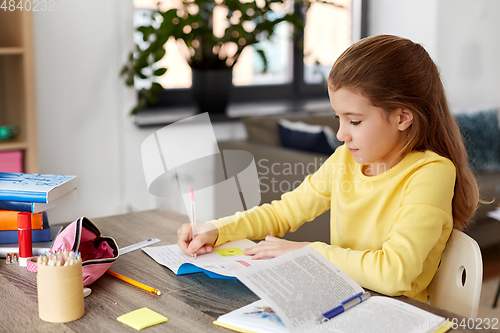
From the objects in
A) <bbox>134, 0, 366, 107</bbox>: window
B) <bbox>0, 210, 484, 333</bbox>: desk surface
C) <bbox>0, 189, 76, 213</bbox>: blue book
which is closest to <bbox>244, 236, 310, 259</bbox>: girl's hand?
<bbox>0, 210, 484, 333</bbox>: desk surface

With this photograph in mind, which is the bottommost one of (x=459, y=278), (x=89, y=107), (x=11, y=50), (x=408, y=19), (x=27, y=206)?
(x=459, y=278)

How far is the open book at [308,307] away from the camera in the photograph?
0.74 metres

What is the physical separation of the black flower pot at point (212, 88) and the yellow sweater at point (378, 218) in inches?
60.6

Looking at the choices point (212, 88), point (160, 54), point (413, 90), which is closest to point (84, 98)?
point (160, 54)

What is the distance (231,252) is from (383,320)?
15.5 inches

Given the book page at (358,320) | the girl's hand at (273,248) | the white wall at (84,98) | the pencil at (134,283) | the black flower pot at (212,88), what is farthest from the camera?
the black flower pot at (212,88)

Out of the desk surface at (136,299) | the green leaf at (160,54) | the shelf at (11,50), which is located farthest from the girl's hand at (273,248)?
the green leaf at (160,54)

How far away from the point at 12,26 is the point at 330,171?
144cm

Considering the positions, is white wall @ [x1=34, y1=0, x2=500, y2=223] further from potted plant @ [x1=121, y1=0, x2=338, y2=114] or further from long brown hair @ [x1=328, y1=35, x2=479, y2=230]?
long brown hair @ [x1=328, y1=35, x2=479, y2=230]

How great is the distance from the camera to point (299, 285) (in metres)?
0.79

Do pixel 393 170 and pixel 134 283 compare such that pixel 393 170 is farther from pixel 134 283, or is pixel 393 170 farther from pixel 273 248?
pixel 134 283

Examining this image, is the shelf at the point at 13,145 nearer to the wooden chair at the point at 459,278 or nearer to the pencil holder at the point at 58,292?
the pencil holder at the point at 58,292

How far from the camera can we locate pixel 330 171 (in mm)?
1243


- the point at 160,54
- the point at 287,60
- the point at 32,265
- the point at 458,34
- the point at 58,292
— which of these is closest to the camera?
the point at 58,292
